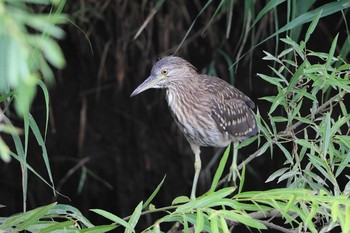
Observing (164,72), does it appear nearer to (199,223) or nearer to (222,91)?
(222,91)

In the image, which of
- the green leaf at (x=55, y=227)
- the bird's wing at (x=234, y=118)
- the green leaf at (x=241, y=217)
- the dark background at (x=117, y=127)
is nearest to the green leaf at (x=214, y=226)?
the green leaf at (x=241, y=217)

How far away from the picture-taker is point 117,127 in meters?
4.76

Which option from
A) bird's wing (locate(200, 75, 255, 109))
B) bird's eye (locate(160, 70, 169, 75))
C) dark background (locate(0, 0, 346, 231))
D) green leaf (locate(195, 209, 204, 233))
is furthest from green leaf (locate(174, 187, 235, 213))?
dark background (locate(0, 0, 346, 231))

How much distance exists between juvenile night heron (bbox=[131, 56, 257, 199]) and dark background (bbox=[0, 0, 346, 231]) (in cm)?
101

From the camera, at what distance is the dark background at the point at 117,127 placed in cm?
431

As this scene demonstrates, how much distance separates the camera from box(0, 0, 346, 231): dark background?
431 centimetres

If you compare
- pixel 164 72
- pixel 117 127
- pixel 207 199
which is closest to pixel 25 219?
pixel 207 199

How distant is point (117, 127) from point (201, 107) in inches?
66.0

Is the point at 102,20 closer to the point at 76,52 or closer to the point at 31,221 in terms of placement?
the point at 76,52

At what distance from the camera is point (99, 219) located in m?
4.68

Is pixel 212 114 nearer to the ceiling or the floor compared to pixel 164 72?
nearer to the floor

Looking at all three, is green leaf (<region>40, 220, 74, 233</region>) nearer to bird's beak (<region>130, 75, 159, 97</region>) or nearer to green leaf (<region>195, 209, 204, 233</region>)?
green leaf (<region>195, 209, 204, 233</region>)

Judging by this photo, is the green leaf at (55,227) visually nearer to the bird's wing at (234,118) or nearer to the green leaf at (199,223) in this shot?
the green leaf at (199,223)

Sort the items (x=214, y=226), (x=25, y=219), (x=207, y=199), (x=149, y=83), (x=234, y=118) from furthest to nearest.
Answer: (x=234, y=118), (x=149, y=83), (x=25, y=219), (x=207, y=199), (x=214, y=226)
